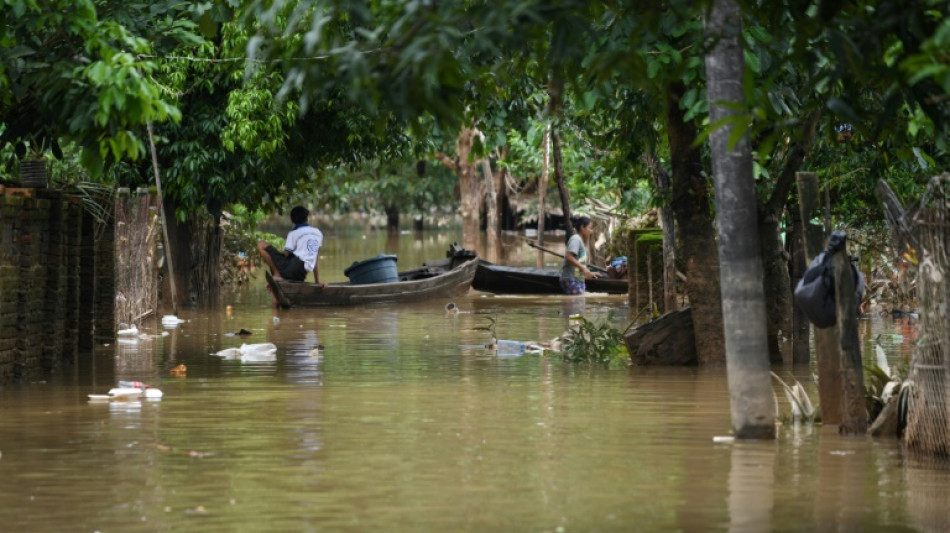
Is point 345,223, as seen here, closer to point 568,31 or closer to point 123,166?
point 123,166

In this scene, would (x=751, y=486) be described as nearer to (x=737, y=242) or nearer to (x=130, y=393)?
(x=737, y=242)

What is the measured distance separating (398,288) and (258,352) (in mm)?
10080

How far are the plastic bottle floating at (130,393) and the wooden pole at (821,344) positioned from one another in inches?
214

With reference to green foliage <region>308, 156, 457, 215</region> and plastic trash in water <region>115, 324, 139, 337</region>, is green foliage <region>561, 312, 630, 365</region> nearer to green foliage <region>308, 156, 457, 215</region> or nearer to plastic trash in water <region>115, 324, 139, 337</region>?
plastic trash in water <region>115, 324, 139, 337</region>

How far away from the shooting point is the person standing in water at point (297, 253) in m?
24.1

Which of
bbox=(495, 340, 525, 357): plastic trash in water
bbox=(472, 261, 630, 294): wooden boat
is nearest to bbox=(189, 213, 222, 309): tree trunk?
bbox=(472, 261, 630, 294): wooden boat

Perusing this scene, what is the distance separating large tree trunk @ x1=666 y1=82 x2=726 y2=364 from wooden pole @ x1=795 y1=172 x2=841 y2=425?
3896 millimetres

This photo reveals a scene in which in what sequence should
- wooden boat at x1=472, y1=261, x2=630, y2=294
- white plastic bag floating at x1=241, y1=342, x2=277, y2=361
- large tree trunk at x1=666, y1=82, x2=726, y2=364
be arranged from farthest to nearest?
1. wooden boat at x1=472, y1=261, x2=630, y2=294
2. white plastic bag floating at x1=241, y1=342, x2=277, y2=361
3. large tree trunk at x1=666, y1=82, x2=726, y2=364

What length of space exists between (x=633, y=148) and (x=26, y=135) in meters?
7.32

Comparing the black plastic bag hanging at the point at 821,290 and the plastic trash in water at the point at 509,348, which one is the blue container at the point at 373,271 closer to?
the plastic trash in water at the point at 509,348

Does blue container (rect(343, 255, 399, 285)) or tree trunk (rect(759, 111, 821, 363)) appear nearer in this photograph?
tree trunk (rect(759, 111, 821, 363))

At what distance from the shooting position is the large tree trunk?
14328 millimetres

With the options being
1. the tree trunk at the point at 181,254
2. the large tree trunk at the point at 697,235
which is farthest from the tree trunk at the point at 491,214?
the large tree trunk at the point at 697,235

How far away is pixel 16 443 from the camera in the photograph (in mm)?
9805
